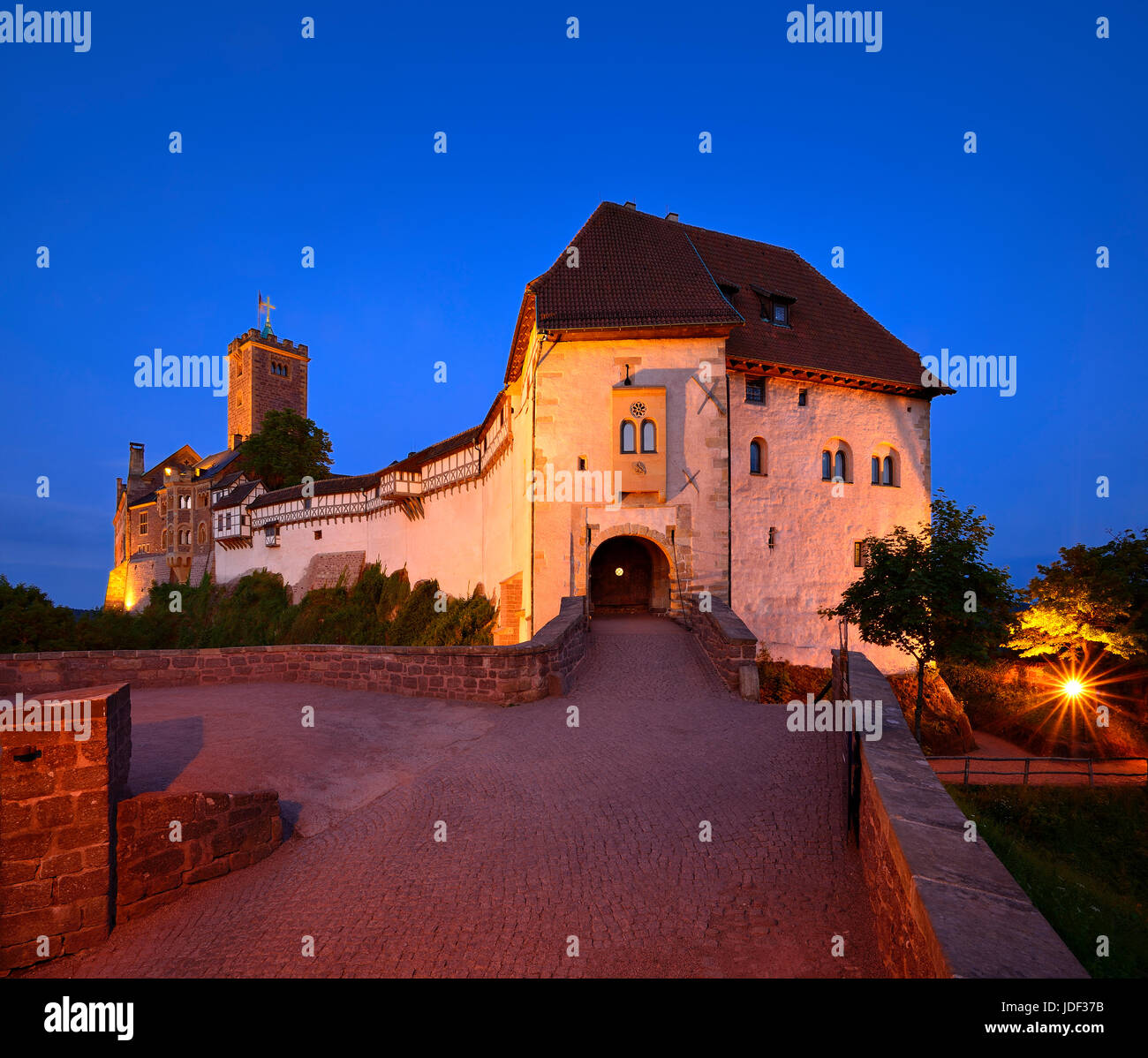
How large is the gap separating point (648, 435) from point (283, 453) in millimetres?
37514

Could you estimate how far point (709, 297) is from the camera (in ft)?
58.7

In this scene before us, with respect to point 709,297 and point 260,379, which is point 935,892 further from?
point 260,379

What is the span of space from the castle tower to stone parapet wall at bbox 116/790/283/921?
62981 mm

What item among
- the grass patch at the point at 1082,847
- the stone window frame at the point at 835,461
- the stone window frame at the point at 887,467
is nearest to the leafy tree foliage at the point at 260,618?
the stone window frame at the point at 835,461

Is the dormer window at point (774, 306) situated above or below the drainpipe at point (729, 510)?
above

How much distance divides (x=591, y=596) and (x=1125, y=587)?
18075 millimetres

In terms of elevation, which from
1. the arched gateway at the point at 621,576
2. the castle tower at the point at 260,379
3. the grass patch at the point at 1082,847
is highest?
the castle tower at the point at 260,379

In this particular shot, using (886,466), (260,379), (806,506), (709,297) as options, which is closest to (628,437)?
(709,297)

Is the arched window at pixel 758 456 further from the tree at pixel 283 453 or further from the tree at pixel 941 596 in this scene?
the tree at pixel 283 453

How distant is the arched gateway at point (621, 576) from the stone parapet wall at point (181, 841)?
46.0 feet

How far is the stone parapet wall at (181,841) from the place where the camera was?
4.51 m

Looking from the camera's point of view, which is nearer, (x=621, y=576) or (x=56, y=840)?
(x=56, y=840)

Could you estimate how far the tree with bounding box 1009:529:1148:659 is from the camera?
70.4 ft

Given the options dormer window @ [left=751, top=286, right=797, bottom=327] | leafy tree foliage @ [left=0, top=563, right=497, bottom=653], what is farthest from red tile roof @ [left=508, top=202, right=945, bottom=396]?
leafy tree foliage @ [left=0, top=563, right=497, bottom=653]
